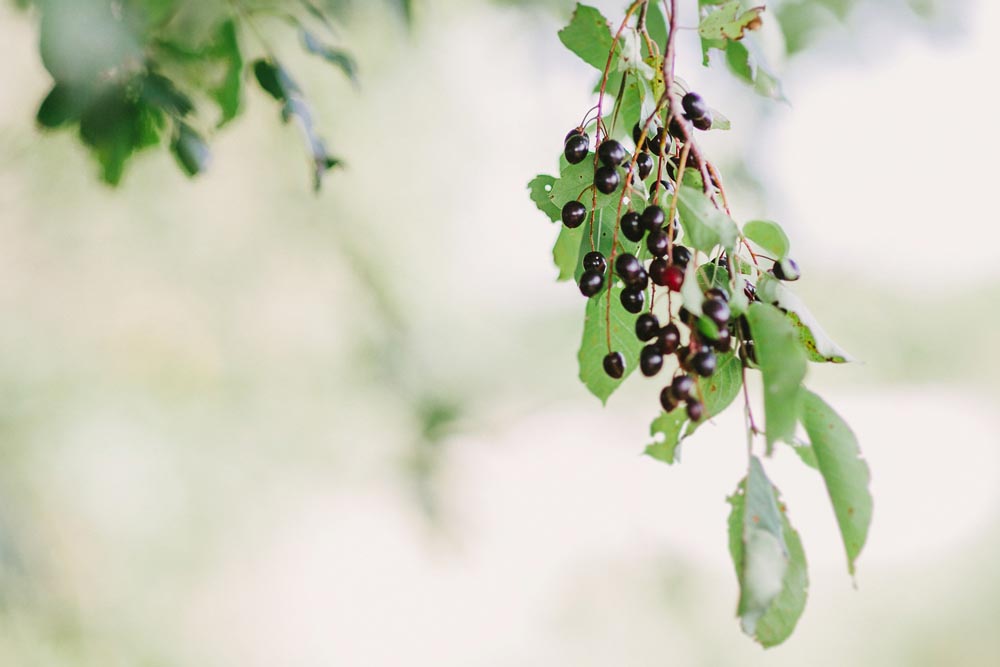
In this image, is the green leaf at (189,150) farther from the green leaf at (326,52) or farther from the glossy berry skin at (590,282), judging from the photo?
the glossy berry skin at (590,282)

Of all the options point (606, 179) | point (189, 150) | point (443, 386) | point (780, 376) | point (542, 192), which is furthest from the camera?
point (443, 386)

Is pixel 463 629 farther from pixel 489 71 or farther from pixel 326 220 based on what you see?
pixel 489 71

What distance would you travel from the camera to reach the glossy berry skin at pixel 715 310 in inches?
19.7

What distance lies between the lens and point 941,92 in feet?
9.78

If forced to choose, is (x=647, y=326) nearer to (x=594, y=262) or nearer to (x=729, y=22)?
(x=594, y=262)

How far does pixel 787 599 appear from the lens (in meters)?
0.54

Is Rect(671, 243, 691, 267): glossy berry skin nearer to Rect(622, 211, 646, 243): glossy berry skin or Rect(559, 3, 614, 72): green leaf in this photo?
Rect(622, 211, 646, 243): glossy berry skin

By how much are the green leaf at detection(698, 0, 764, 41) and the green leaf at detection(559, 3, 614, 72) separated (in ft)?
0.31

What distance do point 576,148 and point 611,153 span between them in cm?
5

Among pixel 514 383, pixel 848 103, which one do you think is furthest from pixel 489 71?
pixel 848 103

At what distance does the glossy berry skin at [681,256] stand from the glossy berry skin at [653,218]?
0.06m

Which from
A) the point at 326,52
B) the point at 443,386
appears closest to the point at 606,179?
the point at 326,52

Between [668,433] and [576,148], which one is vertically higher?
[576,148]

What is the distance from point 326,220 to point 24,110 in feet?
3.00
